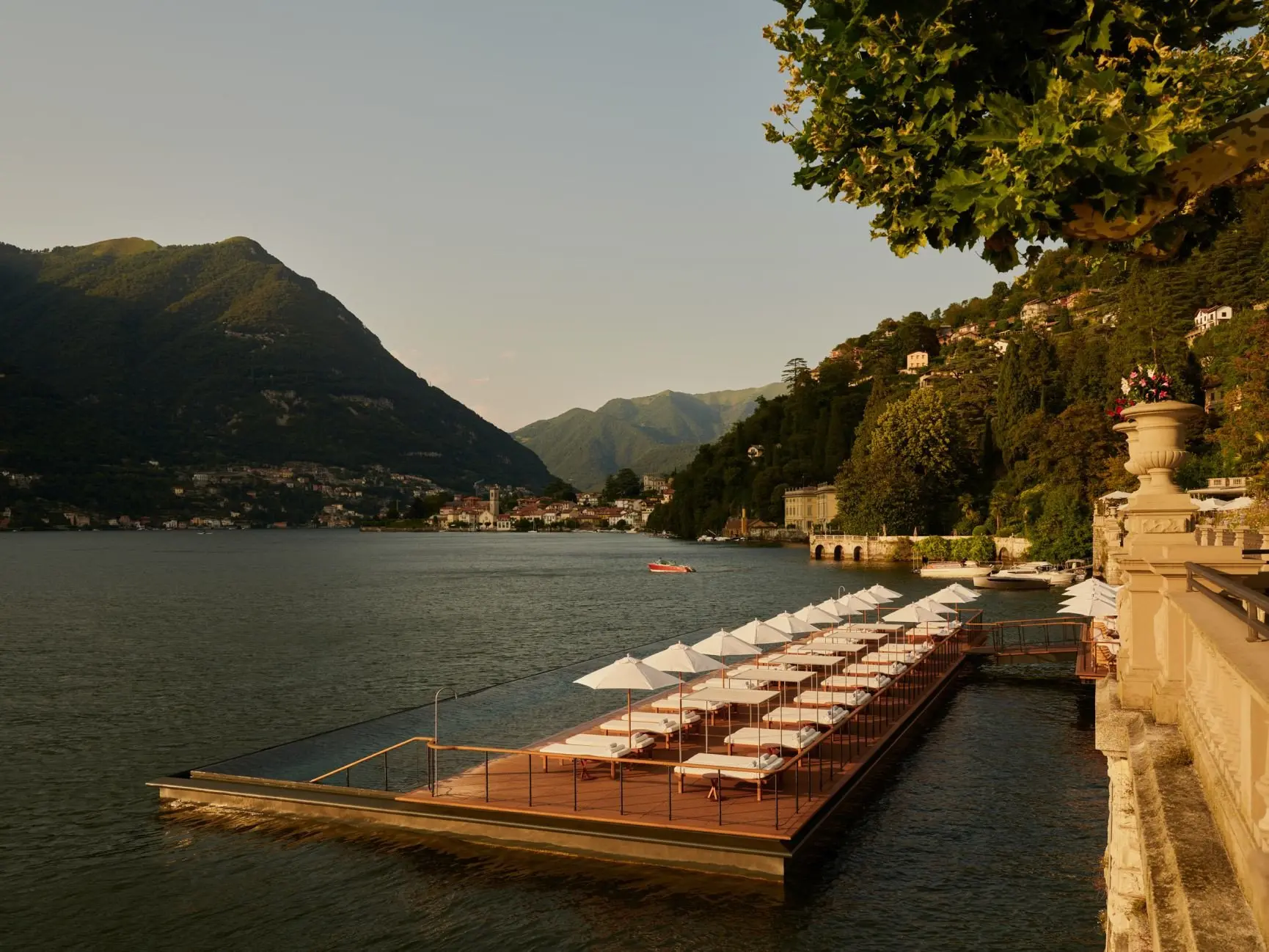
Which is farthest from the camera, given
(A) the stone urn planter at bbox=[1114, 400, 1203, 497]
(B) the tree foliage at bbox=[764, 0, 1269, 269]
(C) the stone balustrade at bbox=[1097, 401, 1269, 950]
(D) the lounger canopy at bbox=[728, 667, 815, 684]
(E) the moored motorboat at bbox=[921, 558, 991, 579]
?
(E) the moored motorboat at bbox=[921, 558, 991, 579]

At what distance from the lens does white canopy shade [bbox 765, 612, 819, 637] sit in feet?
91.6

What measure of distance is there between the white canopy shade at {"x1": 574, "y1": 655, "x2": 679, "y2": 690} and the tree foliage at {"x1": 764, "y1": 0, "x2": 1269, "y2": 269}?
13829 millimetres

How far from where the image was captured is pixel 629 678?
20125 mm

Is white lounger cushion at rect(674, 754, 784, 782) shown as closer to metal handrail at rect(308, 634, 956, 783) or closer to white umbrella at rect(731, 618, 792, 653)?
metal handrail at rect(308, 634, 956, 783)

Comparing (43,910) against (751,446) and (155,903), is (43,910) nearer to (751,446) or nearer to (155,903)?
(155,903)

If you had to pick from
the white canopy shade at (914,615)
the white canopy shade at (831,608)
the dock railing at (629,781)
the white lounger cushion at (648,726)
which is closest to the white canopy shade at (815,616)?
the white canopy shade at (831,608)

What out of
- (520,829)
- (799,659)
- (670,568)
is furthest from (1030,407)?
(520,829)

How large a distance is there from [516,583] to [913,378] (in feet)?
275

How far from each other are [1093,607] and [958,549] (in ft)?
205

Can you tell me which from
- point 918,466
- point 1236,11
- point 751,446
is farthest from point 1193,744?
point 751,446

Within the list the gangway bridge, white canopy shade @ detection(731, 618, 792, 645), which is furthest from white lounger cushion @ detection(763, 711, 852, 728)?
the gangway bridge

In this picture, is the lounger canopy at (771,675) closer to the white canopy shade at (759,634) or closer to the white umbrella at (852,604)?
the white canopy shade at (759,634)

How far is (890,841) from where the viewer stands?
18.2 metres

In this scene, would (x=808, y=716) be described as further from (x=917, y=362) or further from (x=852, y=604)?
(x=917, y=362)
